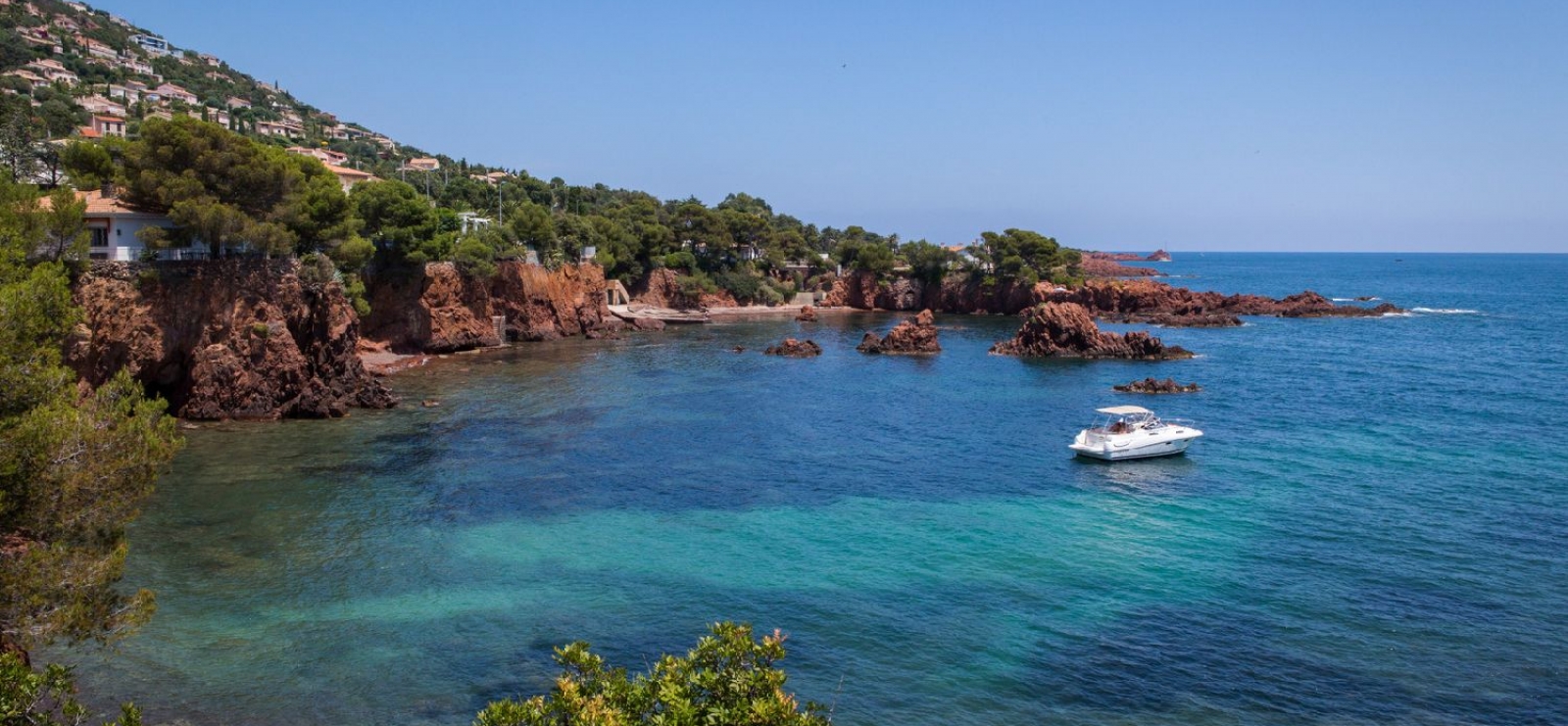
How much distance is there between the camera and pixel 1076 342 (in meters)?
75.3

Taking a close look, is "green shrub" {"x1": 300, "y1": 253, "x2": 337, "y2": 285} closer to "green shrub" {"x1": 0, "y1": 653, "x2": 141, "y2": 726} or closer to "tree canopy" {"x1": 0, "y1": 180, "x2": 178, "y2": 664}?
"tree canopy" {"x1": 0, "y1": 180, "x2": 178, "y2": 664}

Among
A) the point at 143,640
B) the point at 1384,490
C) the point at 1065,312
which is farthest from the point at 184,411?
the point at 1065,312

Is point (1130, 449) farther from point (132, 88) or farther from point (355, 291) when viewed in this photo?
point (132, 88)

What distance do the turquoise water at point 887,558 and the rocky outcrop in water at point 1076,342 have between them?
19.7 meters

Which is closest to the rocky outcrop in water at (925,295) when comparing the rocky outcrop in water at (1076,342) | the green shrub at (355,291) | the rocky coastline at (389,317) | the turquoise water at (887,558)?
the rocky coastline at (389,317)

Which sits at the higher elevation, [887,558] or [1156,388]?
Answer: [1156,388]

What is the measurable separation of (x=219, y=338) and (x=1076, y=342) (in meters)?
58.3

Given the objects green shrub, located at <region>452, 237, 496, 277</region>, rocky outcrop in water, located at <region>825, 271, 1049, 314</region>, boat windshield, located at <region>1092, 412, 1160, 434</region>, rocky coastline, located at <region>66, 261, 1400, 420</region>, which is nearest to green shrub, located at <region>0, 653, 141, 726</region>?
rocky coastline, located at <region>66, 261, 1400, 420</region>

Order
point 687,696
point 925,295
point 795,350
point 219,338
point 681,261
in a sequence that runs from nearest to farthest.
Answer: point 687,696
point 219,338
point 795,350
point 681,261
point 925,295

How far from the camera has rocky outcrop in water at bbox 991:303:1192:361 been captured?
243 ft

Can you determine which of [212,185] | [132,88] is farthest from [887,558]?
[132,88]

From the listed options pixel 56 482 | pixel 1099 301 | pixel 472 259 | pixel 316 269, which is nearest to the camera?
pixel 56 482

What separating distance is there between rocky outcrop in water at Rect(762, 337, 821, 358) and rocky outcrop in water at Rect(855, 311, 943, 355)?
15.4ft

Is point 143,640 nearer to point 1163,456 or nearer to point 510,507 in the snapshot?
point 510,507
